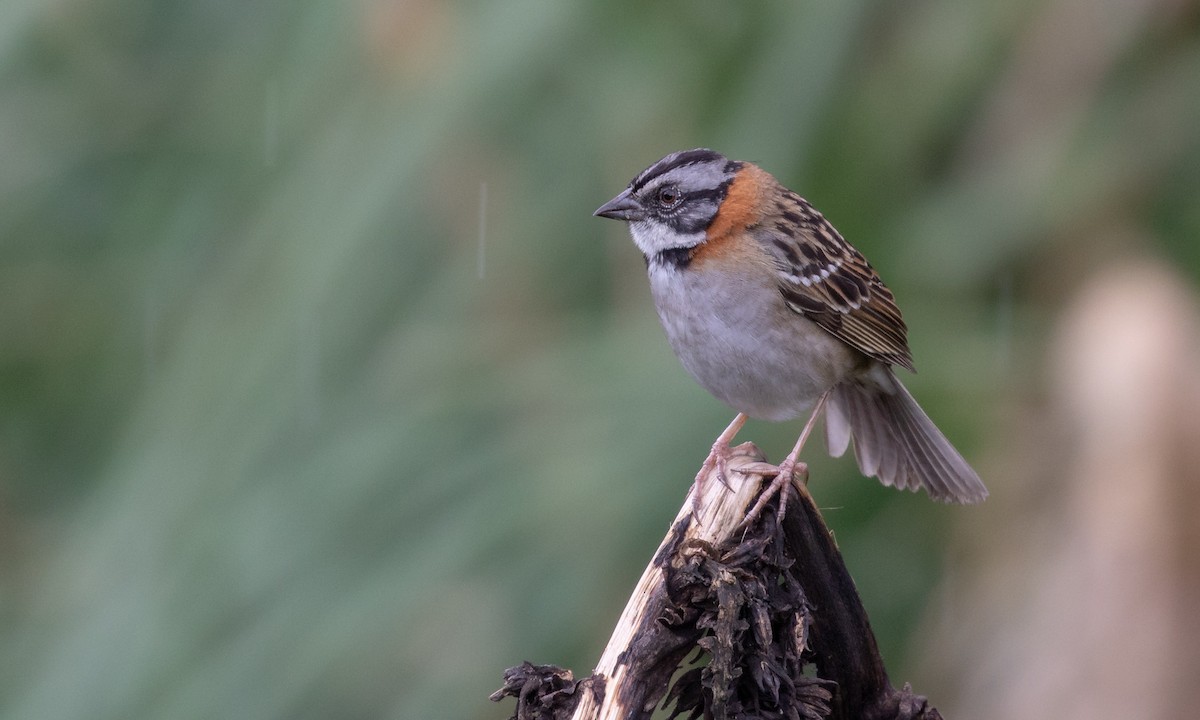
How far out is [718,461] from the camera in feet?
11.0

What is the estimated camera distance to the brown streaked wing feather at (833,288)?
4.19 metres

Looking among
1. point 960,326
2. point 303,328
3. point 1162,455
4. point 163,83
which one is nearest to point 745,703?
point 1162,455

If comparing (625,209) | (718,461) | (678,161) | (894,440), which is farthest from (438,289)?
(718,461)

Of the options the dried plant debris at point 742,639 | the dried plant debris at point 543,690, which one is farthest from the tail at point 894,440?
the dried plant debris at point 543,690

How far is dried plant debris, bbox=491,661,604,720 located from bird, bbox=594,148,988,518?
1.53 m

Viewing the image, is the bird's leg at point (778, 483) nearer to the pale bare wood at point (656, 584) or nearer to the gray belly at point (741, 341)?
the pale bare wood at point (656, 584)

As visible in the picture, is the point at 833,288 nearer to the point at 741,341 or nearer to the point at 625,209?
the point at 741,341

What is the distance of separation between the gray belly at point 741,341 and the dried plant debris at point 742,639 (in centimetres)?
137

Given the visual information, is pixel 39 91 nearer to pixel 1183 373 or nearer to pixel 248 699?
pixel 248 699

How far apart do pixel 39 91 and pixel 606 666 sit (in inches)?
171

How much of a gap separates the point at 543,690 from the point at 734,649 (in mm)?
346

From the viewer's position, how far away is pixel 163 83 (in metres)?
5.94

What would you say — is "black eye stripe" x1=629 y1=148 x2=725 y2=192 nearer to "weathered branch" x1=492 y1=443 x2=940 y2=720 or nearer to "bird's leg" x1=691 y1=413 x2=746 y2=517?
"bird's leg" x1=691 y1=413 x2=746 y2=517

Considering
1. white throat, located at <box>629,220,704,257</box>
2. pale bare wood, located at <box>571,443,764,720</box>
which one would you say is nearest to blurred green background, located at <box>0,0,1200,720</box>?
white throat, located at <box>629,220,704,257</box>
